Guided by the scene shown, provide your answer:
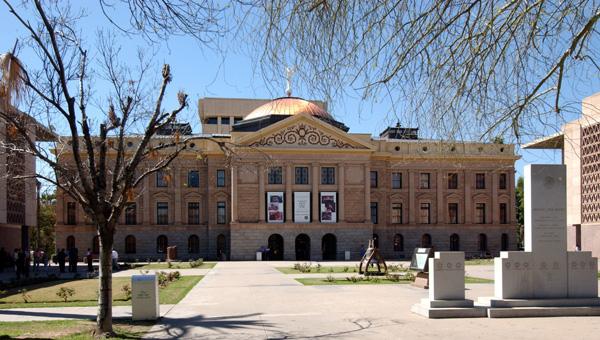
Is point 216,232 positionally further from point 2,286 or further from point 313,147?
point 2,286

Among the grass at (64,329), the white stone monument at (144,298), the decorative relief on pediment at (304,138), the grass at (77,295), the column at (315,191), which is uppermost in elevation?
the decorative relief on pediment at (304,138)

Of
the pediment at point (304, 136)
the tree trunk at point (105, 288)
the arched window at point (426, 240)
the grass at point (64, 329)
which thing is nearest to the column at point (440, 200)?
the arched window at point (426, 240)

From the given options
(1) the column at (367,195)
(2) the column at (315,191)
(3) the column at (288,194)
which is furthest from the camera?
(1) the column at (367,195)

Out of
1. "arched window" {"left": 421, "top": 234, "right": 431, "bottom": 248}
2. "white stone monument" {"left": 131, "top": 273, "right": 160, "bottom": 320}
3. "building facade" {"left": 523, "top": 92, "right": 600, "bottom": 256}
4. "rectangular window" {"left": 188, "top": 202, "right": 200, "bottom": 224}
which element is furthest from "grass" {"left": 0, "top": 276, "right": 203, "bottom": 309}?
"arched window" {"left": 421, "top": 234, "right": 431, "bottom": 248}

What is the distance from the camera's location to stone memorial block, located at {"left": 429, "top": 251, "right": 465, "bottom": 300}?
16.1 meters

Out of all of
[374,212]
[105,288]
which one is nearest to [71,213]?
[374,212]

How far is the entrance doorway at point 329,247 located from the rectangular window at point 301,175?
18.9ft

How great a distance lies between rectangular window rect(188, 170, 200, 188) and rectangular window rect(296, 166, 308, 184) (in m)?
10.6

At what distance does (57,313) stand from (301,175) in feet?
149

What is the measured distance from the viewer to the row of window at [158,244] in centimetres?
6412

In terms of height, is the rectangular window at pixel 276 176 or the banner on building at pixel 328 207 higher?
the rectangular window at pixel 276 176

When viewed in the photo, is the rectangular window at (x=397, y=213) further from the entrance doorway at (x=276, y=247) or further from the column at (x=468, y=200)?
the entrance doorway at (x=276, y=247)

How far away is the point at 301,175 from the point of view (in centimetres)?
6288

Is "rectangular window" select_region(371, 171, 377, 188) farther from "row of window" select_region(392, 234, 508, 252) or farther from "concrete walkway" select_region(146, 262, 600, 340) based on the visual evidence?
"concrete walkway" select_region(146, 262, 600, 340)
